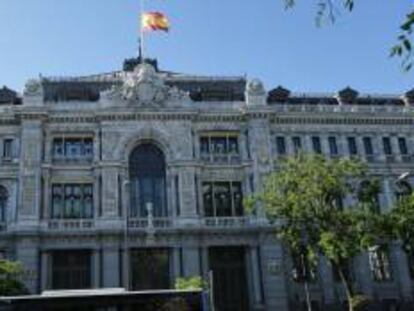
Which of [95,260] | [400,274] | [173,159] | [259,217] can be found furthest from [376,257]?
[95,260]

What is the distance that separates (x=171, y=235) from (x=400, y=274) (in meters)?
19.6

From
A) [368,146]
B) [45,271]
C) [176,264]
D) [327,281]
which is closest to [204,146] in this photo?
[176,264]

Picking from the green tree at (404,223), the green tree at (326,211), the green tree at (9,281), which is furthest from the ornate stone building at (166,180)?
the green tree at (404,223)

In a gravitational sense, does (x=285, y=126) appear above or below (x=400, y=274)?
above

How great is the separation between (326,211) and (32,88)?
27589 mm

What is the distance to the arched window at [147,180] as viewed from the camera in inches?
1949

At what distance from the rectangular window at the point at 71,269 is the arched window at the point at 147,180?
17.0 feet

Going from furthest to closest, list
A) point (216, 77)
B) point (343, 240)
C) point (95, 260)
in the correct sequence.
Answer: point (216, 77) < point (95, 260) < point (343, 240)

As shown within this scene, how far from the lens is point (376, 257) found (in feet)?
169

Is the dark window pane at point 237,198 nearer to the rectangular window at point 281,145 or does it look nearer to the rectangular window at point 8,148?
the rectangular window at point 281,145

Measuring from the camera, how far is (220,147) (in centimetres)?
5275

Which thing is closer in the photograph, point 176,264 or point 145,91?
point 176,264

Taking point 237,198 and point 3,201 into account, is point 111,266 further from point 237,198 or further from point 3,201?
point 237,198

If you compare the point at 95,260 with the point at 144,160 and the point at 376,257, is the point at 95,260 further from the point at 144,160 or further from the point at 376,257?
the point at 376,257
